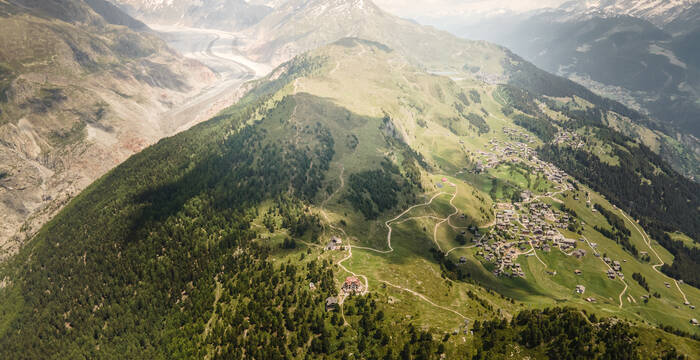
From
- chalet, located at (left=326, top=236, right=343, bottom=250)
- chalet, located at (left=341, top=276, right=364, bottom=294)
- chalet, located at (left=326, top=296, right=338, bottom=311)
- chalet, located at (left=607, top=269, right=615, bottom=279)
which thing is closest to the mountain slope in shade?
chalet, located at (left=326, top=296, right=338, bottom=311)

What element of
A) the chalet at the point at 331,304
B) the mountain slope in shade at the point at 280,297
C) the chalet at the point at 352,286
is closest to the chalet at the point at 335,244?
the mountain slope in shade at the point at 280,297

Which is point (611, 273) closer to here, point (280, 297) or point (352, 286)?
point (352, 286)

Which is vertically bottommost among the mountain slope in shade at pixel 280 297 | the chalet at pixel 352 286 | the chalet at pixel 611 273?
the chalet at pixel 611 273

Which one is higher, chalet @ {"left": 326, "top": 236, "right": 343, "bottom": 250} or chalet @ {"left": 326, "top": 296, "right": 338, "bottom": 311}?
chalet @ {"left": 326, "top": 296, "right": 338, "bottom": 311}

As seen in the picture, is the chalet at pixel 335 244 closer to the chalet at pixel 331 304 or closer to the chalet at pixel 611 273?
the chalet at pixel 331 304

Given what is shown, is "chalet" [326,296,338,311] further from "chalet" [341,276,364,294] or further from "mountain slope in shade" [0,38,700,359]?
"chalet" [341,276,364,294]

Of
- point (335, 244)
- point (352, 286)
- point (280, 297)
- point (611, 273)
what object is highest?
point (352, 286)

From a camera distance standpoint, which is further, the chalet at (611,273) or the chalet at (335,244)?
the chalet at (611,273)

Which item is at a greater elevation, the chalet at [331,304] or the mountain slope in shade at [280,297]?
the chalet at [331,304]

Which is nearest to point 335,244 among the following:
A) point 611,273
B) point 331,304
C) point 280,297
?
point 280,297

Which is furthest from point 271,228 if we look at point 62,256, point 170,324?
point 62,256

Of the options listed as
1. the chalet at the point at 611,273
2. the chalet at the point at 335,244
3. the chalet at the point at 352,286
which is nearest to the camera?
the chalet at the point at 352,286

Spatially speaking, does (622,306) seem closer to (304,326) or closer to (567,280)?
(567,280)
